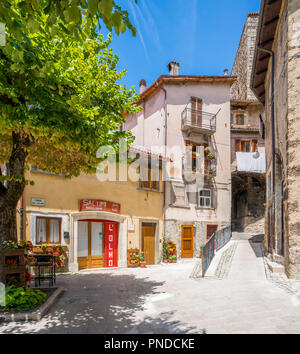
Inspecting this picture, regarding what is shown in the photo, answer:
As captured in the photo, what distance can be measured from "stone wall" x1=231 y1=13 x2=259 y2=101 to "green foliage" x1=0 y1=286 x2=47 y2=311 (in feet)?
82.7

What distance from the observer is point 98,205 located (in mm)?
13828

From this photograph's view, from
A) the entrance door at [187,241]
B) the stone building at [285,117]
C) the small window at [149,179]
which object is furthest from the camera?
the entrance door at [187,241]

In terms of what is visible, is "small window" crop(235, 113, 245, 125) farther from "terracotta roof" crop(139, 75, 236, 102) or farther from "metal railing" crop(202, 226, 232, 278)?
"metal railing" crop(202, 226, 232, 278)

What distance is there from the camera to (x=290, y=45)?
941 cm

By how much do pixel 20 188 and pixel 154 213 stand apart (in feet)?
34.6

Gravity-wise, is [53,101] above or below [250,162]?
below

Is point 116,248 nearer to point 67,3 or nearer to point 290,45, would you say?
point 290,45

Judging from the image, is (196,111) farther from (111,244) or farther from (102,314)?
(102,314)

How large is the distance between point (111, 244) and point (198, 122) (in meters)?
10.2

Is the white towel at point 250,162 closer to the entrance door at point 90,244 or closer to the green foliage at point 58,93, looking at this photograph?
the entrance door at point 90,244

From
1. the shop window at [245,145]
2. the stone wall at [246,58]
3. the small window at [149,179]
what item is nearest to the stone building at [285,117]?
the small window at [149,179]

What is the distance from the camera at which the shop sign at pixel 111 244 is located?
46.8 ft

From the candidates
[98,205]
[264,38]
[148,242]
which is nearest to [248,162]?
[148,242]

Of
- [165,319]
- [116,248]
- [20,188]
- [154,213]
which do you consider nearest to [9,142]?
[20,188]
